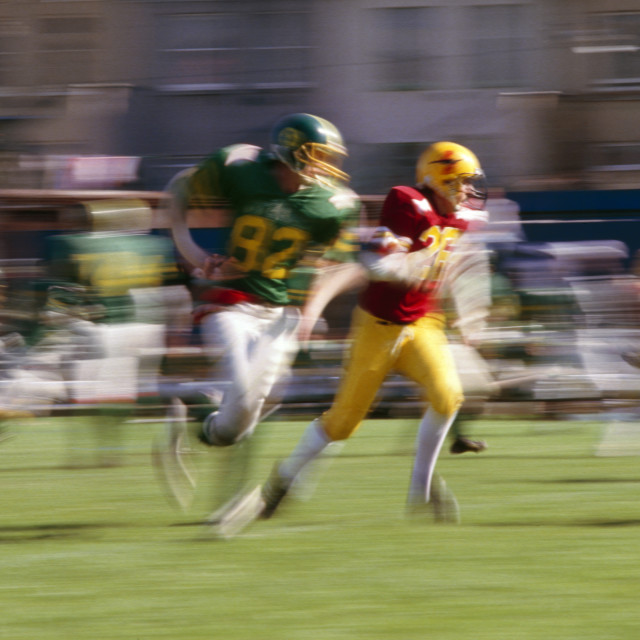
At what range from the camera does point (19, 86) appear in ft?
81.9

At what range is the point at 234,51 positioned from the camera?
24.9 meters

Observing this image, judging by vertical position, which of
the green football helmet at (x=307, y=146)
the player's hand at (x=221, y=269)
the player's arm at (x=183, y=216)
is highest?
the green football helmet at (x=307, y=146)

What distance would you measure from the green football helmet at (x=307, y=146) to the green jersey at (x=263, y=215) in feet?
0.25

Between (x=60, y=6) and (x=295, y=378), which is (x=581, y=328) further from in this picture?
(x=60, y=6)

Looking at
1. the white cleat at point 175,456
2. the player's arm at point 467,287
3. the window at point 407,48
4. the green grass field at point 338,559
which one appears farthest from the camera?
the window at point 407,48

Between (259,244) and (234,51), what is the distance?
1991cm

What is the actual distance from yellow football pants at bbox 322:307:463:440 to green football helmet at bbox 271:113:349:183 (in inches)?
26.3

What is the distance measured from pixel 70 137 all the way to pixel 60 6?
2535 millimetres

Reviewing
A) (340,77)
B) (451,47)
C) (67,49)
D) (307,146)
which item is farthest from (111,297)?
(67,49)

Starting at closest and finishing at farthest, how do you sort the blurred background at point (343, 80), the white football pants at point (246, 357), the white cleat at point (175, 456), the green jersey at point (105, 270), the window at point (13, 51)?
1. the white football pants at point (246, 357)
2. the white cleat at point (175, 456)
3. the green jersey at point (105, 270)
4. the blurred background at point (343, 80)
5. the window at point (13, 51)

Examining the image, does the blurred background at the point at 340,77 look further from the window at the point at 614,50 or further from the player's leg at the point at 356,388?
the player's leg at the point at 356,388

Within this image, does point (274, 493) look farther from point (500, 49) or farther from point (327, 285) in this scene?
point (500, 49)

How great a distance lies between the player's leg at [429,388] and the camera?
5645 millimetres

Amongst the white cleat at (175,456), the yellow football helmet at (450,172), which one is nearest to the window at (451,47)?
the white cleat at (175,456)
